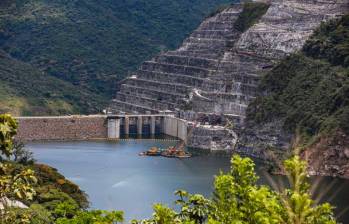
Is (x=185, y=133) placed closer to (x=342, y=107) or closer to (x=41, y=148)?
(x=41, y=148)

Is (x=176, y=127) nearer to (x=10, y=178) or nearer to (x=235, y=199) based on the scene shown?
(x=235, y=199)

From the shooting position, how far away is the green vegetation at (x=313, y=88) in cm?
8706

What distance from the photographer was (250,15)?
377 ft

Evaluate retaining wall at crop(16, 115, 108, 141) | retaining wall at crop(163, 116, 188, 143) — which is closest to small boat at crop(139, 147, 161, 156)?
retaining wall at crop(163, 116, 188, 143)

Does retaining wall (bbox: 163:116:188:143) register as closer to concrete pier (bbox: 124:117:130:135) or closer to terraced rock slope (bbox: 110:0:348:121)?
terraced rock slope (bbox: 110:0:348:121)

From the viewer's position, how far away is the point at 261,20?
366 feet

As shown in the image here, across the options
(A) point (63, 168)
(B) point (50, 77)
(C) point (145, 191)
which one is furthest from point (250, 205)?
(B) point (50, 77)

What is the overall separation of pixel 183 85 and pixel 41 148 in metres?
17.7

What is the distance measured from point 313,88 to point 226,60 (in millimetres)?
15530

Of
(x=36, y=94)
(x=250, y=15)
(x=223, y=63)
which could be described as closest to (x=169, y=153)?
(x=223, y=63)

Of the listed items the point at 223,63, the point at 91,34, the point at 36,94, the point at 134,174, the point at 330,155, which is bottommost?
the point at 134,174

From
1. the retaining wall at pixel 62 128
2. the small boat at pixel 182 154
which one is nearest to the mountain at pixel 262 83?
the small boat at pixel 182 154

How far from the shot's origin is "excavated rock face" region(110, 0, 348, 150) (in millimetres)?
102188

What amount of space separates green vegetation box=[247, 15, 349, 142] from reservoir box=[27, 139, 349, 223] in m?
5.47
